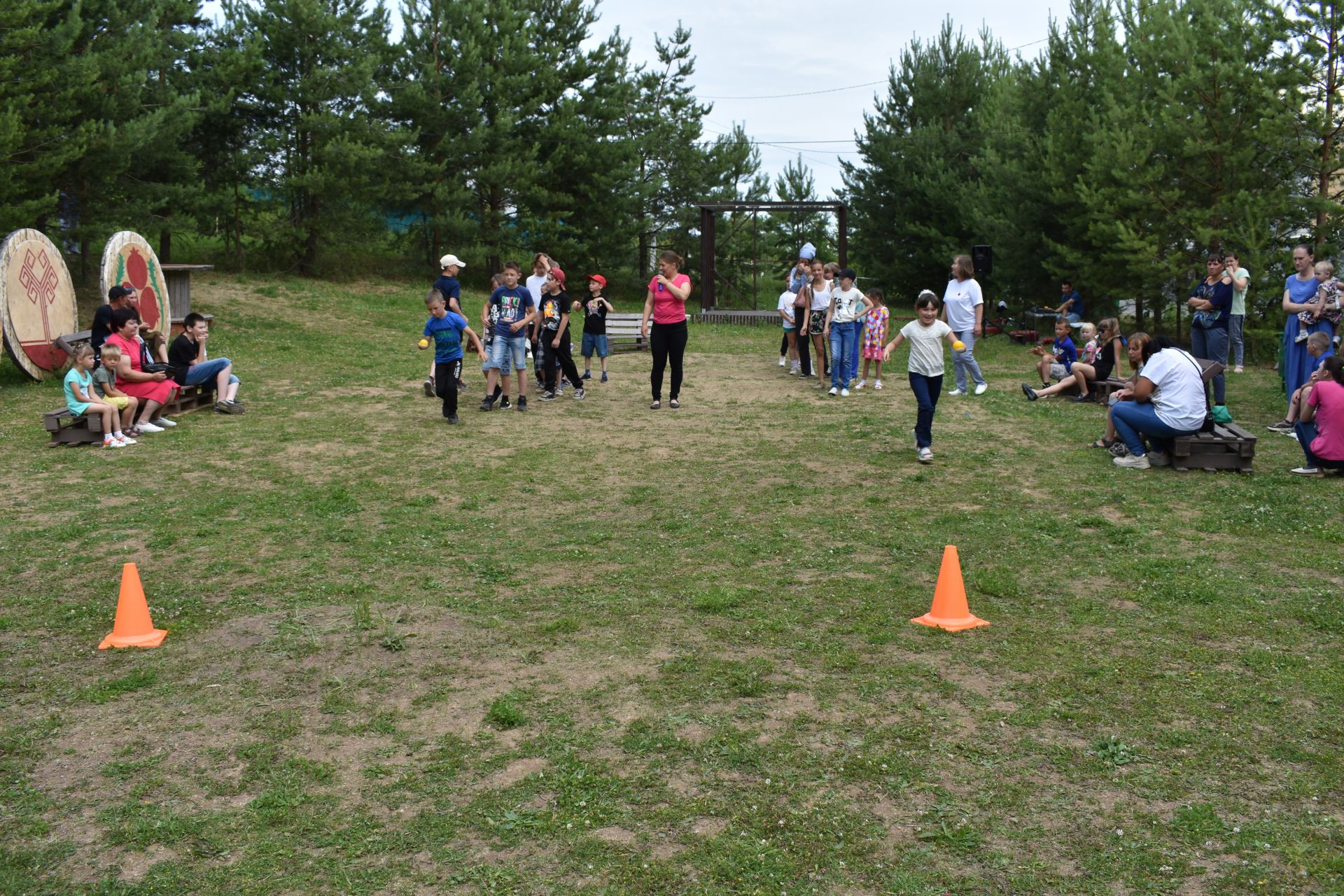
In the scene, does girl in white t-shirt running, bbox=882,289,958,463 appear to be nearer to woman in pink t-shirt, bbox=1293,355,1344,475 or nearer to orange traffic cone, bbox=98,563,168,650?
woman in pink t-shirt, bbox=1293,355,1344,475

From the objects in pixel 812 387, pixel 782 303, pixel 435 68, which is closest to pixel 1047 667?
pixel 812 387

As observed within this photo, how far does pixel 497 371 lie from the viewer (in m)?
13.8

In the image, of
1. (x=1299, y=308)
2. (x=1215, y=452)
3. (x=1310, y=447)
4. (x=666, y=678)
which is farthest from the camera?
(x=1299, y=308)

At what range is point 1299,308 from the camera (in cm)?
1227

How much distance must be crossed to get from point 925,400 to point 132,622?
743 centimetres

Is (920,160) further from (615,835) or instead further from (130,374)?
(615,835)

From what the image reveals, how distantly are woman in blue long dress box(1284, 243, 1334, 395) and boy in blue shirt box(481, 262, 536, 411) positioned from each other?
894 centimetres

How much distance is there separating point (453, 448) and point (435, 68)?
2095cm

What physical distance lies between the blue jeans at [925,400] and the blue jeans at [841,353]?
4.69 m

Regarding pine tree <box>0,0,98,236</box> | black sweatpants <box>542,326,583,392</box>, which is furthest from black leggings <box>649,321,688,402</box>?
pine tree <box>0,0,98,236</box>

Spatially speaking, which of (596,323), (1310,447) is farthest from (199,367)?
(1310,447)

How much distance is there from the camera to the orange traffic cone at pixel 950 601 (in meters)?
6.20

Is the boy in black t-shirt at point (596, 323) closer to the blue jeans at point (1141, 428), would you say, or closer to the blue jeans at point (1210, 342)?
the blue jeans at point (1141, 428)

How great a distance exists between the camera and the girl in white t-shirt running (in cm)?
1067
